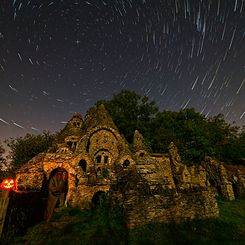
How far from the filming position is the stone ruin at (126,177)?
9.16 m

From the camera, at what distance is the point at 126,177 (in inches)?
428

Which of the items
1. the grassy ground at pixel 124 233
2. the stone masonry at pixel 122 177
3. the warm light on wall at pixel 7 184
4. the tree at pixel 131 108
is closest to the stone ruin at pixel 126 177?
the stone masonry at pixel 122 177

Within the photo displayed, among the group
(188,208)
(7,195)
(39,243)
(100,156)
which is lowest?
(39,243)

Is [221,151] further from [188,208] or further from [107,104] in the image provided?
[188,208]

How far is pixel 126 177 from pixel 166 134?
75.7 ft

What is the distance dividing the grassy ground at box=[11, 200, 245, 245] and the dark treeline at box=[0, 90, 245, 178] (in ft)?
61.8

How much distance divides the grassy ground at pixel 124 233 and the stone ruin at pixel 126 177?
60 cm

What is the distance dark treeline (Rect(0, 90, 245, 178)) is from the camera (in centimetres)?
3075

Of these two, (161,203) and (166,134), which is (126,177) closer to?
(161,203)

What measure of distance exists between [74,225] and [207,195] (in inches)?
321

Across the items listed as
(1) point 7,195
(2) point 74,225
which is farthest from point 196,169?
(1) point 7,195

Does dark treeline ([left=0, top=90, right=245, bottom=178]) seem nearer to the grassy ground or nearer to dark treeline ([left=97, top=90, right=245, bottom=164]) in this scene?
dark treeline ([left=97, top=90, right=245, bottom=164])

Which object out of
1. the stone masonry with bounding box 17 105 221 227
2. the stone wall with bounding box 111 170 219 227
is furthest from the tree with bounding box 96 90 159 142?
the stone wall with bounding box 111 170 219 227

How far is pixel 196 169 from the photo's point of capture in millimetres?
23391
